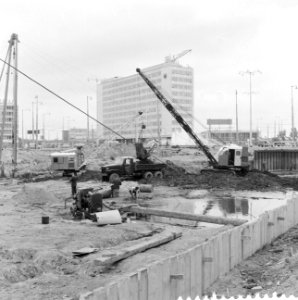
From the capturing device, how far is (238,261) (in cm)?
1170

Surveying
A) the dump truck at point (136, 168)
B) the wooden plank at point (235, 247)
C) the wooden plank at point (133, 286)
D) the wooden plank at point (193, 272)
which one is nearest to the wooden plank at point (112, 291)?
the wooden plank at point (133, 286)

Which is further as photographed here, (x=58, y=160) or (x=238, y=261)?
(x=58, y=160)

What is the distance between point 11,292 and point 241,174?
95.2 feet

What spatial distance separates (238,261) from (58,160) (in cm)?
3024

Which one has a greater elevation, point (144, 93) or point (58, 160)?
point (144, 93)

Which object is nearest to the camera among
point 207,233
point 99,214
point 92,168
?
point 207,233

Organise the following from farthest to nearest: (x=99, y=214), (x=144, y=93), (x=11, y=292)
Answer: (x=144, y=93) → (x=99, y=214) → (x=11, y=292)

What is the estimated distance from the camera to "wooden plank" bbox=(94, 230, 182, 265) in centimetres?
1086

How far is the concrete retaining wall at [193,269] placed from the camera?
734cm

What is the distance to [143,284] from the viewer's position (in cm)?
769

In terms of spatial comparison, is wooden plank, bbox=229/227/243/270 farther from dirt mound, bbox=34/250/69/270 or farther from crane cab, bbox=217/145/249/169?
crane cab, bbox=217/145/249/169

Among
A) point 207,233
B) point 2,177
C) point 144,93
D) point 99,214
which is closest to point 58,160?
point 2,177

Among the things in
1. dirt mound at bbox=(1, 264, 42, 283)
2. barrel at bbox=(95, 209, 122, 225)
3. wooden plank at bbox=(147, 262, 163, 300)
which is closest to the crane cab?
barrel at bbox=(95, 209, 122, 225)

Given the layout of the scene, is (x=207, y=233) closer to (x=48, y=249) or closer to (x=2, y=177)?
(x=48, y=249)
